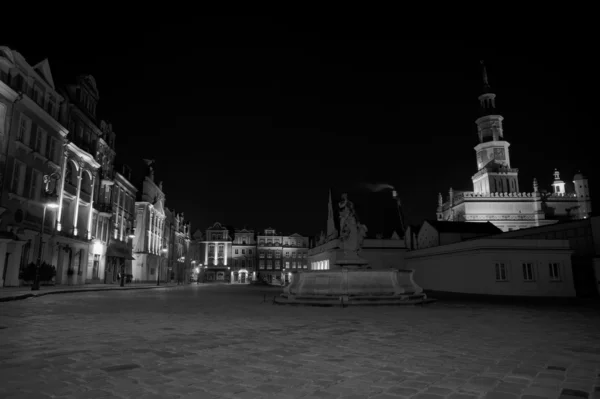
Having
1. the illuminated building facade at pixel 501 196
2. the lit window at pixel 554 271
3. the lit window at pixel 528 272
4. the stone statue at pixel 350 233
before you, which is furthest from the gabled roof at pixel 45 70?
the illuminated building facade at pixel 501 196

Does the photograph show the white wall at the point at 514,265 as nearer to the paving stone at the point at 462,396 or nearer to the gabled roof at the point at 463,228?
the gabled roof at the point at 463,228

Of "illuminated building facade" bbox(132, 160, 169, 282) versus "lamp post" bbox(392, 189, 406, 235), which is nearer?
"illuminated building facade" bbox(132, 160, 169, 282)

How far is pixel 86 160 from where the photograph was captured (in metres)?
40.0

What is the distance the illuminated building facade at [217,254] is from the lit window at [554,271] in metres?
78.2

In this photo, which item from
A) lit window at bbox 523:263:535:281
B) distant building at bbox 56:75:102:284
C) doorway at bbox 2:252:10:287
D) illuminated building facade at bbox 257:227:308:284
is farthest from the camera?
illuminated building facade at bbox 257:227:308:284

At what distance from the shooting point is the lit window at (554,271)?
29.3 meters

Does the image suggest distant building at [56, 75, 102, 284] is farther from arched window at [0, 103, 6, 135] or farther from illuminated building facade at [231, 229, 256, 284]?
illuminated building facade at [231, 229, 256, 284]

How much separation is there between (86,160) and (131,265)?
69.0ft

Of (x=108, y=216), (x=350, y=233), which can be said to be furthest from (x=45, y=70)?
(x=350, y=233)

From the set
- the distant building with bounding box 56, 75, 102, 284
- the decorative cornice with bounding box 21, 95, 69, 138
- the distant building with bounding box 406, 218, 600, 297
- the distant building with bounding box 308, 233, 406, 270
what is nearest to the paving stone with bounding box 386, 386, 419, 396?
the distant building with bounding box 406, 218, 600, 297

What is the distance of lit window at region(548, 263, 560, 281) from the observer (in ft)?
96.0

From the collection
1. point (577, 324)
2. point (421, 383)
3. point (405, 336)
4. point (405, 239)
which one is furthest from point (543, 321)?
point (405, 239)

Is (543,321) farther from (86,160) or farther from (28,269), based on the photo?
(86,160)

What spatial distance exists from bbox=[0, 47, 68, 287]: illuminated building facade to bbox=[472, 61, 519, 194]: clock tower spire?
65.6 metres
